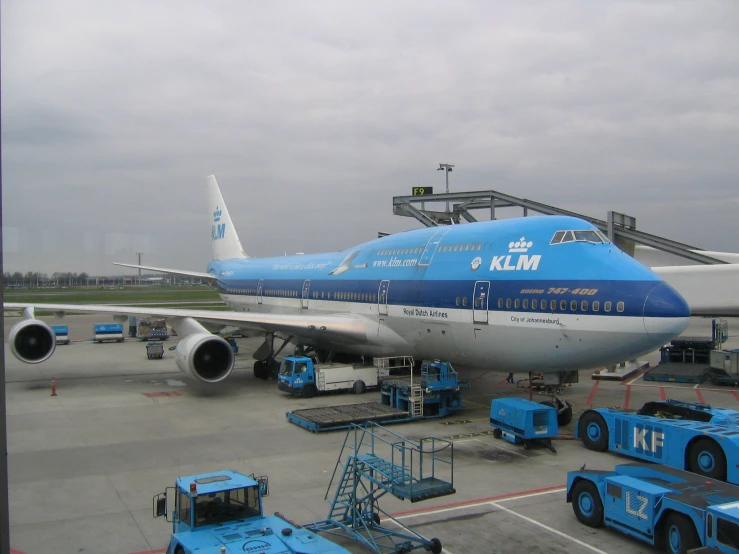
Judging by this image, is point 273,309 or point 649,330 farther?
point 273,309

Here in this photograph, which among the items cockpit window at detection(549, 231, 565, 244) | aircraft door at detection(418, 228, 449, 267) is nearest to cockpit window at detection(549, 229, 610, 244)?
cockpit window at detection(549, 231, 565, 244)

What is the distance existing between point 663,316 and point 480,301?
4.51 m

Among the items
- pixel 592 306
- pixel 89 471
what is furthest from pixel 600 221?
pixel 89 471

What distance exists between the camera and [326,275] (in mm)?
24547

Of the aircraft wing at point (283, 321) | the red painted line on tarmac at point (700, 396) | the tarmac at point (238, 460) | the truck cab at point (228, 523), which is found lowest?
the tarmac at point (238, 460)

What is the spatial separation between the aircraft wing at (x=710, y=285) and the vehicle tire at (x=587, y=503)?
23475 mm

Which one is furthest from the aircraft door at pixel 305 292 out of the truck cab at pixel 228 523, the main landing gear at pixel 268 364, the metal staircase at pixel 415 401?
the truck cab at pixel 228 523

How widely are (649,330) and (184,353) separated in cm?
1366

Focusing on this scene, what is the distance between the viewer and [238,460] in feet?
44.2

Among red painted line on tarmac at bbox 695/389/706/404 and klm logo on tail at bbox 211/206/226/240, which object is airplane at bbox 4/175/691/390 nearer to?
red painted line on tarmac at bbox 695/389/706/404

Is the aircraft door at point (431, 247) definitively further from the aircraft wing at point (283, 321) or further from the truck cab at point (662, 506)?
the truck cab at point (662, 506)

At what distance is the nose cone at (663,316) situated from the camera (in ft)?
44.7

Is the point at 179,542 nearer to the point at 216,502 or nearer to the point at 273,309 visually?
the point at 216,502

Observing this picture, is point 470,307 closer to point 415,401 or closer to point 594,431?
point 415,401
